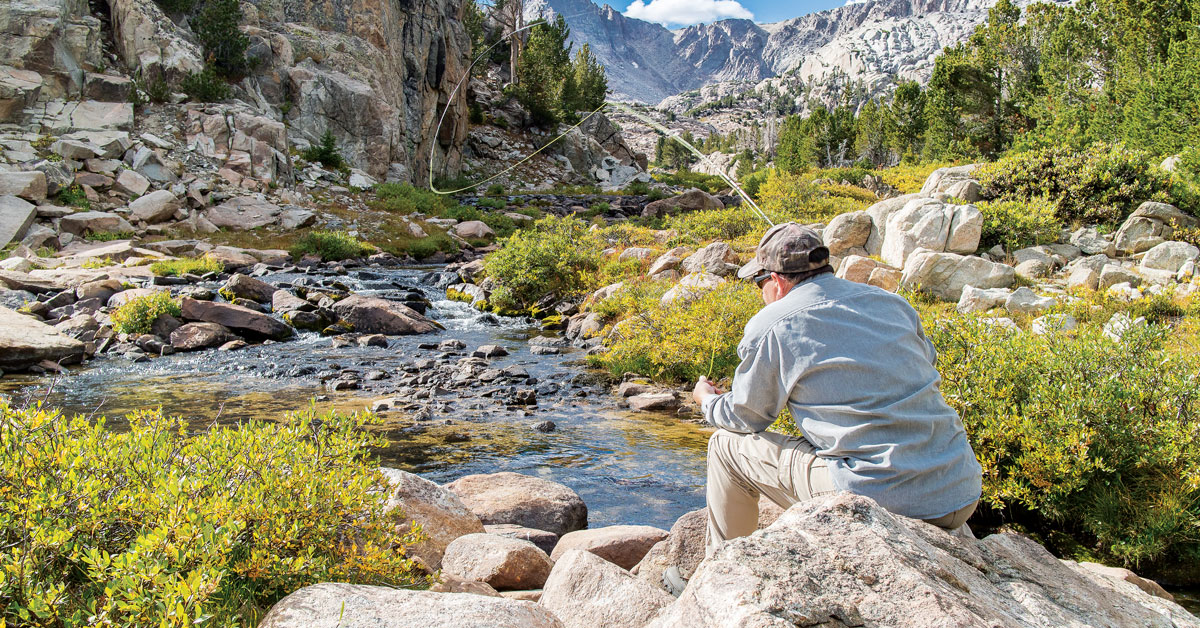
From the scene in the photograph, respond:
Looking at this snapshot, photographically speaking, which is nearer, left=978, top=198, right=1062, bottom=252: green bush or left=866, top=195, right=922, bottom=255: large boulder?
left=978, top=198, right=1062, bottom=252: green bush

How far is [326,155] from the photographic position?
3262 cm

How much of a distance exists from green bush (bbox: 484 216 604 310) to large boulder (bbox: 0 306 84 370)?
8.67m

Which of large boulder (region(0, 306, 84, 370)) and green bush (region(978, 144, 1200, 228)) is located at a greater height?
green bush (region(978, 144, 1200, 228))

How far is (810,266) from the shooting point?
10.4 feet

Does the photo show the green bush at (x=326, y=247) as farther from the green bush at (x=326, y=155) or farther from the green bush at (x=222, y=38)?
the green bush at (x=222, y=38)

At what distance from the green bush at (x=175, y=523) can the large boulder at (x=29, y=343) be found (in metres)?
9.13

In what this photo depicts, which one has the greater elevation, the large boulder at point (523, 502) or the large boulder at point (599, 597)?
the large boulder at point (599, 597)

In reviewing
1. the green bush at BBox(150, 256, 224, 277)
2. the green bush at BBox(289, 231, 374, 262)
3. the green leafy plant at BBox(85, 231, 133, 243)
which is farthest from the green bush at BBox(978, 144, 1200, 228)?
the green leafy plant at BBox(85, 231, 133, 243)

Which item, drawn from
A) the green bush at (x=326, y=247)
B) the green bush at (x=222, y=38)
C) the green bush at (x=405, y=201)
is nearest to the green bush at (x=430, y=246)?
the green bush at (x=326, y=247)

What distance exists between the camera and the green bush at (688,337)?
9734 millimetres

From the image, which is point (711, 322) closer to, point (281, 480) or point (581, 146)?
point (281, 480)

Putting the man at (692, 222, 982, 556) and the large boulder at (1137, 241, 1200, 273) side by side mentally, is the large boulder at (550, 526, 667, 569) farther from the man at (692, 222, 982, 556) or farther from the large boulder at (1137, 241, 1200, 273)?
the large boulder at (1137, 241, 1200, 273)

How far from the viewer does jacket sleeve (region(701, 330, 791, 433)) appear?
3.03m

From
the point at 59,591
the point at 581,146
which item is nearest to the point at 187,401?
the point at 59,591
